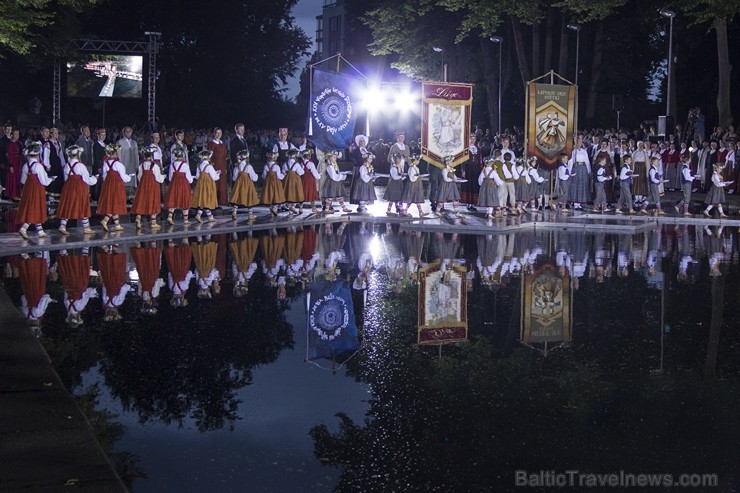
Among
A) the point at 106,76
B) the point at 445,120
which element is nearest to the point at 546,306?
the point at 445,120

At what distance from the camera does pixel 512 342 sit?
10.9m

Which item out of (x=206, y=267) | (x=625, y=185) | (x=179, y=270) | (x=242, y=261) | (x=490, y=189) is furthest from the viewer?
(x=625, y=185)

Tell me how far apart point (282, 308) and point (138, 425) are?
4.86 m

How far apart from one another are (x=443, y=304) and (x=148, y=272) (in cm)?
470

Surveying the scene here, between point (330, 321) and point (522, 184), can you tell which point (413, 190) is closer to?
point (522, 184)

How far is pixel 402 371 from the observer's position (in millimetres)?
9758

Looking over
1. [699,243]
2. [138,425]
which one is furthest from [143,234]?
[138,425]

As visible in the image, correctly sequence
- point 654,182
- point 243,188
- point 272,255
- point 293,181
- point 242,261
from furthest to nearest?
point 654,182, point 293,181, point 243,188, point 272,255, point 242,261

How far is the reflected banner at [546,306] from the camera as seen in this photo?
11.3 m

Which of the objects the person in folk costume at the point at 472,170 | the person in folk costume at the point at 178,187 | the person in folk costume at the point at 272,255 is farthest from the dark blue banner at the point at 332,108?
the person in folk costume at the point at 178,187

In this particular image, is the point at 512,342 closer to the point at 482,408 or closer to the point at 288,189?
the point at 482,408

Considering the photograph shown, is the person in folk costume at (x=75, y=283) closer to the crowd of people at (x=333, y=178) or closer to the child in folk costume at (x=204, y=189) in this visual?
the crowd of people at (x=333, y=178)

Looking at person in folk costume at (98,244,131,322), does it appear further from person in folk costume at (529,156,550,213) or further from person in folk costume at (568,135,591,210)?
person in folk costume at (568,135,591,210)

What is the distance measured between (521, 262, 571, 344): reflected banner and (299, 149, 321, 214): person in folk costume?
387 inches
